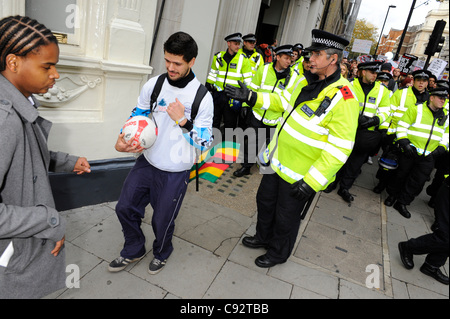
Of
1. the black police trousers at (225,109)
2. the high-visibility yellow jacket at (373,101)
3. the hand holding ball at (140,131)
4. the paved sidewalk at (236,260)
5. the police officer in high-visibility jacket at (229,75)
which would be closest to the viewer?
the hand holding ball at (140,131)

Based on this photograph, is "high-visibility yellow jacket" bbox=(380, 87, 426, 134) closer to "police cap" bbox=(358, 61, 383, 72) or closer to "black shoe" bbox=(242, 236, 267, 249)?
"police cap" bbox=(358, 61, 383, 72)

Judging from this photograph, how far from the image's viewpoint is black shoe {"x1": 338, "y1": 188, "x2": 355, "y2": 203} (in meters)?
5.46

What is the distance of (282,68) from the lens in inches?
204

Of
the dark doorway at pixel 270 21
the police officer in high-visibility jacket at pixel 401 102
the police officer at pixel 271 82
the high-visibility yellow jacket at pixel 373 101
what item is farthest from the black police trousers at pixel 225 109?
the dark doorway at pixel 270 21

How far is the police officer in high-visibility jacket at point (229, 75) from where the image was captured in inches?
228

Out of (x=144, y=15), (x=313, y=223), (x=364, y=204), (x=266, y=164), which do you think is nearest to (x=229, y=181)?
(x=313, y=223)

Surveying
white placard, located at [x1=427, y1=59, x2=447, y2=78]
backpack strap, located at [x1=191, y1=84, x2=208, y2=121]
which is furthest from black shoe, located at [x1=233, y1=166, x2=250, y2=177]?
white placard, located at [x1=427, y1=59, x2=447, y2=78]

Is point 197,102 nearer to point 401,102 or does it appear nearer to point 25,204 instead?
point 25,204

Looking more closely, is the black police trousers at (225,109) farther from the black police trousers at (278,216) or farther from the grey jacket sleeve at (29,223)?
the grey jacket sleeve at (29,223)

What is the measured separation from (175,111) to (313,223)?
3000 mm

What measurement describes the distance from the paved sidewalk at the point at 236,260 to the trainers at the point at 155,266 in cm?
4

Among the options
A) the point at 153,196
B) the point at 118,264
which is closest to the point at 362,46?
the point at 153,196

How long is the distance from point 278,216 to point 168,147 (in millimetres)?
1363
